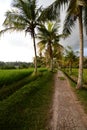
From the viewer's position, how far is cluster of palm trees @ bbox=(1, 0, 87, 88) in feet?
46.3

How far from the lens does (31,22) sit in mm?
22609

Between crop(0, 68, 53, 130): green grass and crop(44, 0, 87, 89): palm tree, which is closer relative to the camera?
crop(0, 68, 53, 130): green grass

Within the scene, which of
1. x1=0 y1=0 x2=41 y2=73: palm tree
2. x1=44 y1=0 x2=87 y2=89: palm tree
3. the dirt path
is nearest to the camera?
the dirt path

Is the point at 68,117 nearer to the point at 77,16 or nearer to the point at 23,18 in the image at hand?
the point at 77,16

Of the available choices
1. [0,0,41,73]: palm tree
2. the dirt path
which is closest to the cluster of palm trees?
[0,0,41,73]: palm tree

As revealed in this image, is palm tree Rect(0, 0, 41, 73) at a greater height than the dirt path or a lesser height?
greater

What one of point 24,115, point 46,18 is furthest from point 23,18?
point 24,115

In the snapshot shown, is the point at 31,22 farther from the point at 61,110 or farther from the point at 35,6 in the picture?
the point at 61,110

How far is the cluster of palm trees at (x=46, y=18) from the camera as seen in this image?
46.3ft

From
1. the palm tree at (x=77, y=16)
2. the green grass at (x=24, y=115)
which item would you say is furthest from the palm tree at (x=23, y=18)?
the green grass at (x=24, y=115)

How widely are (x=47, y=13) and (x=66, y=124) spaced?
9.89 metres

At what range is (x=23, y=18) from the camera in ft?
71.6

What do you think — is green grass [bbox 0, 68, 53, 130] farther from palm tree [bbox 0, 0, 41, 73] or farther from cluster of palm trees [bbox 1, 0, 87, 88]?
palm tree [bbox 0, 0, 41, 73]

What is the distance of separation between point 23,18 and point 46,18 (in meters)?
6.97
